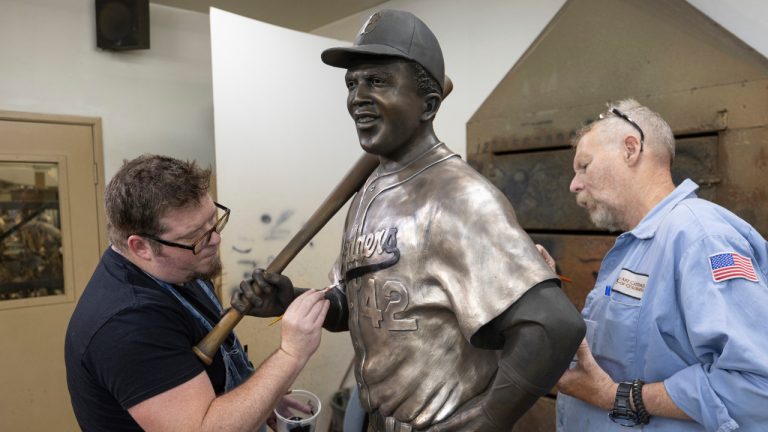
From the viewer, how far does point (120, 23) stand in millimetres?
2750

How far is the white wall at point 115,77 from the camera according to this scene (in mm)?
2566

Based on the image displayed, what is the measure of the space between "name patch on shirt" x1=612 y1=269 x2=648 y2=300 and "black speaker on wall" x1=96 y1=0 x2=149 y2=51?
277 cm

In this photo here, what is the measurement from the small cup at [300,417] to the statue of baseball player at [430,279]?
0.90 feet

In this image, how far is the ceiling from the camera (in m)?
2.93

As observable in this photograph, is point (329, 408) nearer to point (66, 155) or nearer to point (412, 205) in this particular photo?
point (66, 155)

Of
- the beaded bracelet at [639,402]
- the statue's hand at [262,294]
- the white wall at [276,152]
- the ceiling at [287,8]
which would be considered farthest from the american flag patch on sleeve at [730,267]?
the ceiling at [287,8]

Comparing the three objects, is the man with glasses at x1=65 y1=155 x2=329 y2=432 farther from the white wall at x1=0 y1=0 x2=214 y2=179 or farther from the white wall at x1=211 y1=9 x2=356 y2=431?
the white wall at x1=0 y1=0 x2=214 y2=179

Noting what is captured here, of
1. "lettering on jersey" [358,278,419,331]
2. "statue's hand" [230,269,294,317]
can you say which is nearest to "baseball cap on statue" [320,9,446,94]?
"lettering on jersey" [358,278,419,331]

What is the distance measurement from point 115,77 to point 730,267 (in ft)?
10.2

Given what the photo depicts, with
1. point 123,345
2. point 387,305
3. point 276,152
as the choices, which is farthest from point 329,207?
point 276,152

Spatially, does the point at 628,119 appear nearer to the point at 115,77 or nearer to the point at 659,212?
the point at 659,212

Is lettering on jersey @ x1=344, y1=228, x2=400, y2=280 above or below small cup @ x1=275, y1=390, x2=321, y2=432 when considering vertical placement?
above

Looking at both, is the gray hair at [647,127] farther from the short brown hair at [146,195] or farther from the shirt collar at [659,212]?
the short brown hair at [146,195]

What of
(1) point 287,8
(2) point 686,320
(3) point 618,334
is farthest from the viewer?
(1) point 287,8
